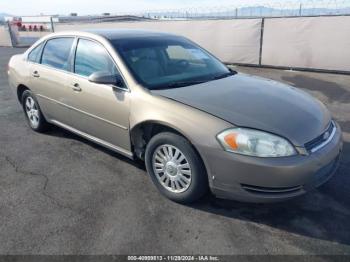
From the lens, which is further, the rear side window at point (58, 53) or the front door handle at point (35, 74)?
the front door handle at point (35, 74)

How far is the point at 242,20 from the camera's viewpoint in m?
11.3

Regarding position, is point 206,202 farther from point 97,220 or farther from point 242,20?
point 242,20

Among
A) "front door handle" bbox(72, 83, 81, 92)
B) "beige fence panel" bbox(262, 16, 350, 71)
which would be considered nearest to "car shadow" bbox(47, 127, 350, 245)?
"front door handle" bbox(72, 83, 81, 92)

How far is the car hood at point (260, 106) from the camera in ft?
9.11

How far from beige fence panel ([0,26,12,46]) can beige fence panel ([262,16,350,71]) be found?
1971 cm

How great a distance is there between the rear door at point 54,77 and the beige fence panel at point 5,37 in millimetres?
21783

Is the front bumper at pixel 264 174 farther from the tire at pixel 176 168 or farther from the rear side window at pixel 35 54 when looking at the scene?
the rear side window at pixel 35 54

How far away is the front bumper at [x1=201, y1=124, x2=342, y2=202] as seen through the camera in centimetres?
261

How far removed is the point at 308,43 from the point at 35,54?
822 centimetres

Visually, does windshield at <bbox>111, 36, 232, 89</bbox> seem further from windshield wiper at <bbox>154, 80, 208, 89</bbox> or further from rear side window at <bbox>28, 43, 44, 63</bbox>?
rear side window at <bbox>28, 43, 44, 63</bbox>

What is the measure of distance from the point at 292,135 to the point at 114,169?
2.14 metres

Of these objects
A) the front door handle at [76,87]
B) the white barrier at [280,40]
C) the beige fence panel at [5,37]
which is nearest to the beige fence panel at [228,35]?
the white barrier at [280,40]

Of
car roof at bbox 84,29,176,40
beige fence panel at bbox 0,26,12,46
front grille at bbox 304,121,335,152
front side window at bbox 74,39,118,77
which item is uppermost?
car roof at bbox 84,29,176,40

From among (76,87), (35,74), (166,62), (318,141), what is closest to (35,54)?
(35,74)
